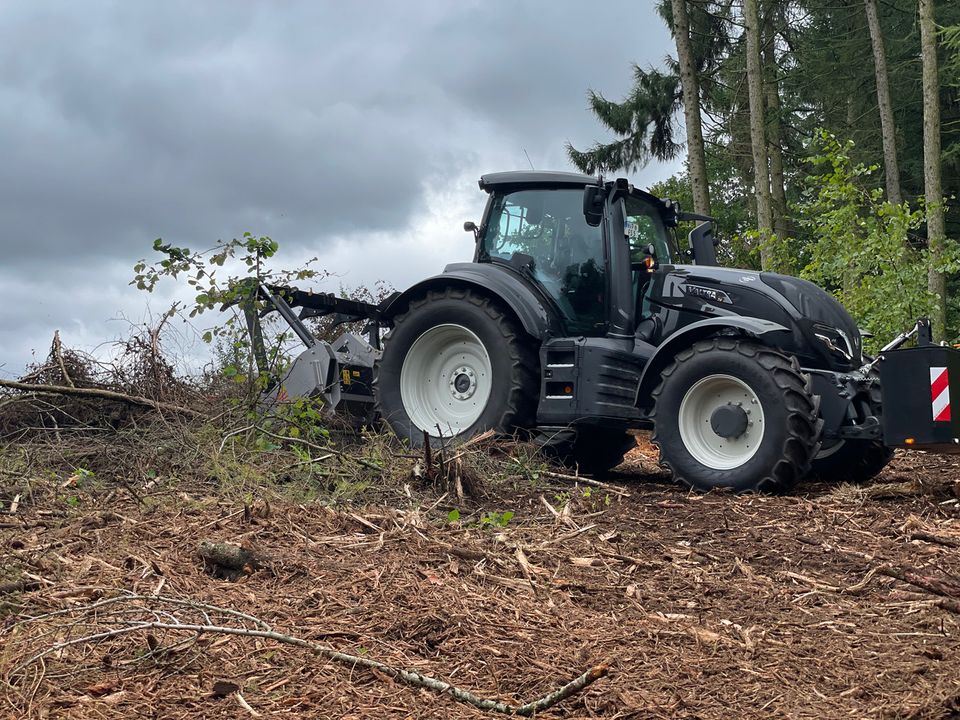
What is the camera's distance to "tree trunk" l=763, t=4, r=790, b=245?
21.6 m

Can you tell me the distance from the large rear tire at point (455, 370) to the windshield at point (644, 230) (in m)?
1.13

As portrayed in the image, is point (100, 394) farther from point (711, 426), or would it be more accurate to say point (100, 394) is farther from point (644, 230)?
point (711, 426)

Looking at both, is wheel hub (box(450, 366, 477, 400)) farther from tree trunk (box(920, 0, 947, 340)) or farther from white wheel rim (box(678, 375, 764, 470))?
tree trunk (box(920, 0, 947, 340))

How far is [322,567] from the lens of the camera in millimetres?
4289

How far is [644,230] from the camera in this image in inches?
317

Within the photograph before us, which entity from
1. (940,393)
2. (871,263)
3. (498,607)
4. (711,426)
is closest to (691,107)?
(871,263)

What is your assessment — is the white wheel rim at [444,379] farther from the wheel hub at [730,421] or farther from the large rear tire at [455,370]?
the wheel hub at [730,421]

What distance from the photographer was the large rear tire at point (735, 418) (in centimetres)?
646

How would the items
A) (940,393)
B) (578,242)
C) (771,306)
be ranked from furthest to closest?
(578,242)
(771,306)
(940,393)

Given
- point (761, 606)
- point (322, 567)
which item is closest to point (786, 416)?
point (761, 606)

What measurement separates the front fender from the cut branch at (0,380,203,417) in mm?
1835

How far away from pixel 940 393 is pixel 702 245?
116 inches

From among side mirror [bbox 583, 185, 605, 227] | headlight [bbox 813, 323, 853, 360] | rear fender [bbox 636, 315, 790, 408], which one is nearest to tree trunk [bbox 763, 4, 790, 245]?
headlight [bbox 813, 323, 853, 360]

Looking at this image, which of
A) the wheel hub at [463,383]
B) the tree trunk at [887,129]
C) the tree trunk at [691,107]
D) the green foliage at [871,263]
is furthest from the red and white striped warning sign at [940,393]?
the tree trunk at [887,129]
